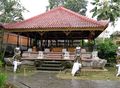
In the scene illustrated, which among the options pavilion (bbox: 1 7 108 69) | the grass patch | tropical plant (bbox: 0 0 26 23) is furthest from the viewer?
tropical plant (bbox: 0 0 26 23)

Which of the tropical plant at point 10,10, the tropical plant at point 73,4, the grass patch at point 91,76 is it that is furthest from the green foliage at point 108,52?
the tropical plant at point 73,4

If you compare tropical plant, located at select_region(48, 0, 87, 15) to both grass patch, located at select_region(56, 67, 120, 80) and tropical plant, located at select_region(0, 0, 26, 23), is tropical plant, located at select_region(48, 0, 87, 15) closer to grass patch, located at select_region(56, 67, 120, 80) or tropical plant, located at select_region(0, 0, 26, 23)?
tropical plant, located at select_region(0, 0, 26, 23)

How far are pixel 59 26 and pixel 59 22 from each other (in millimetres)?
973

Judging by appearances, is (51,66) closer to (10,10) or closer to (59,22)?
(59,22)

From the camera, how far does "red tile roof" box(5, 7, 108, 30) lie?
2034 centimetres

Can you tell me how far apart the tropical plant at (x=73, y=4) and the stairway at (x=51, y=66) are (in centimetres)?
3620

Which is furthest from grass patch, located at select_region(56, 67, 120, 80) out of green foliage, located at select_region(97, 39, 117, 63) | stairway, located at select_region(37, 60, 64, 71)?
green foliage, located at select_region(97, 39, 117, 63)

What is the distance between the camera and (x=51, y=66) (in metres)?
19.4

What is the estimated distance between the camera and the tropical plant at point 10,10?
33397 mm

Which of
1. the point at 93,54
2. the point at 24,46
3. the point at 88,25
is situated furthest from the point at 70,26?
the point at 24,46

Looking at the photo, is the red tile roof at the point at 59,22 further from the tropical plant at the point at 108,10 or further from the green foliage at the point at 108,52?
the tropical plant at the point at 108,10

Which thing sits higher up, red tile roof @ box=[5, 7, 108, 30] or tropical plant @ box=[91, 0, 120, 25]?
tropical plant @ box=[91, 0, 120, 25]

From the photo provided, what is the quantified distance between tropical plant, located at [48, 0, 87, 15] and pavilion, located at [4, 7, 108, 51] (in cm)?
2984

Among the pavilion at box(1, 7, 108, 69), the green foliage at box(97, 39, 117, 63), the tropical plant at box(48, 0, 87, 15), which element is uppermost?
the tropical plant at box(48, 0, 87, 15)
